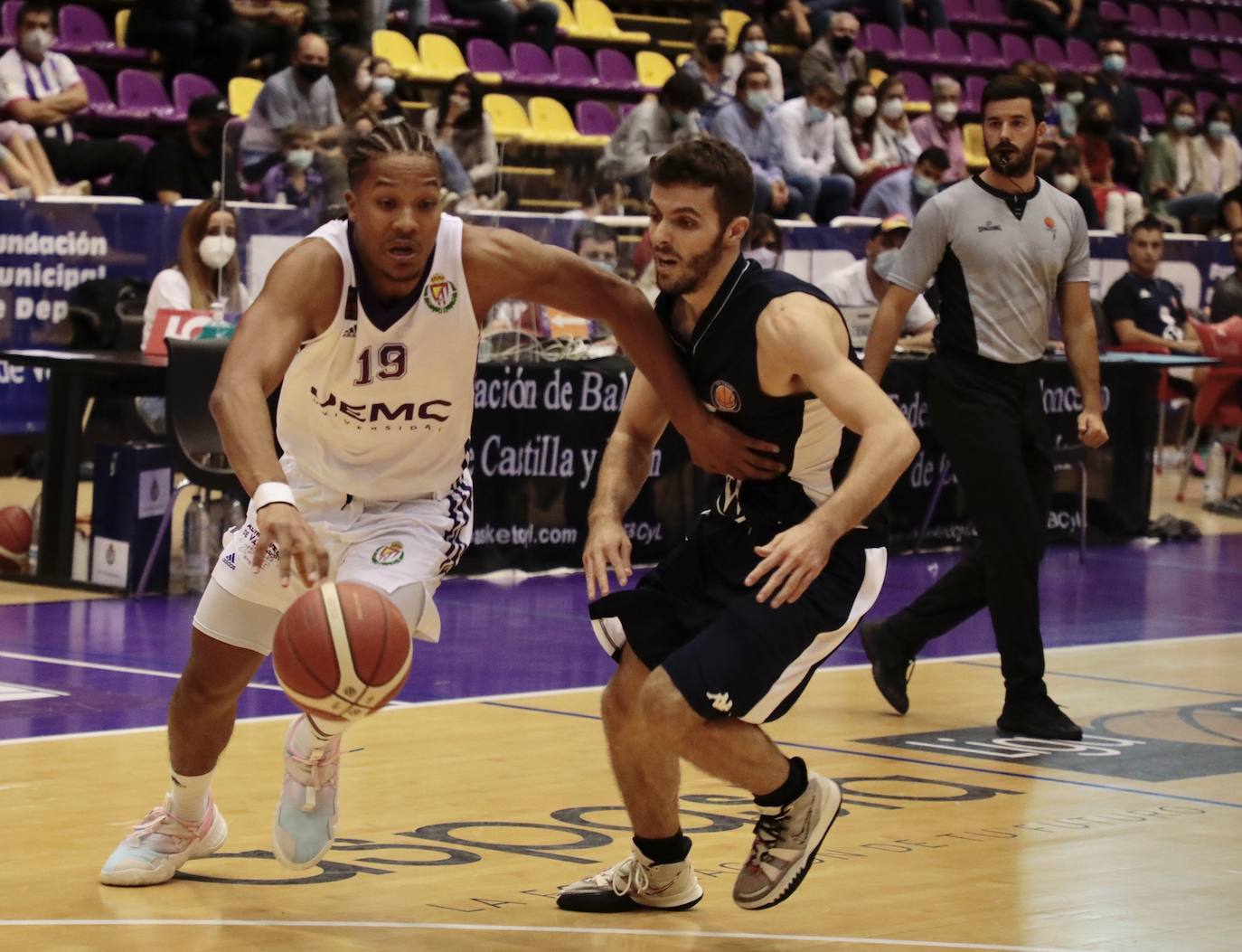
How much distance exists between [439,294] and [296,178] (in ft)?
22.5

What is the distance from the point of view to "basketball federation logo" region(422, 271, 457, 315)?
4852 mm

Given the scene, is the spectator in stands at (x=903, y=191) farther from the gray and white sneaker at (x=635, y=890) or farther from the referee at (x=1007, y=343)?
the gray and white sneaker at (x=635, y=890)

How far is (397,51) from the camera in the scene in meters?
18.0

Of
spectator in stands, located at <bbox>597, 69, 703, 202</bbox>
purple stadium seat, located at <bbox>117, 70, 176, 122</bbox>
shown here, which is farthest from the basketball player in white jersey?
purple stadium seat, located at <bbox>117, 70, 176, 122</bbox>

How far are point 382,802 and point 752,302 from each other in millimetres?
2019

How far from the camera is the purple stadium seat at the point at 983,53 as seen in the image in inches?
932

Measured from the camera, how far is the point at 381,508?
16.4 feet

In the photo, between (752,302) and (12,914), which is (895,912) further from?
(12,914)

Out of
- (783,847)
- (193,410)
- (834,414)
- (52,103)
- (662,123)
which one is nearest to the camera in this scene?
(834,414)

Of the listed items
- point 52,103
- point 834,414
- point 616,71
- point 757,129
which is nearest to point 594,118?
point 616,71

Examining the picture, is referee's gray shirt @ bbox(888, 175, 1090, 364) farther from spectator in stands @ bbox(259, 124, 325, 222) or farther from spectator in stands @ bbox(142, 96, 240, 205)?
spectator in stands @ bbox(142, 96, 240, 205)

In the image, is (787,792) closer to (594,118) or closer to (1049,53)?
(594,118)

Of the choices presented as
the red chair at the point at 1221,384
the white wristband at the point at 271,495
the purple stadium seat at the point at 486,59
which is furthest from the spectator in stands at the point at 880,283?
the white wristband at the point at 271,495

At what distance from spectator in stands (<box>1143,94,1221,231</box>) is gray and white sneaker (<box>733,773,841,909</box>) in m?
17.3
